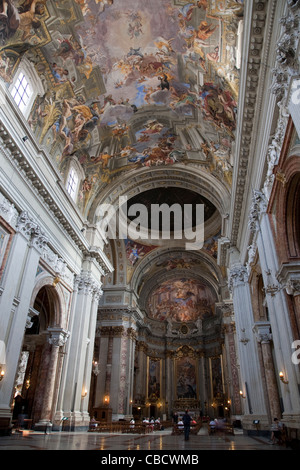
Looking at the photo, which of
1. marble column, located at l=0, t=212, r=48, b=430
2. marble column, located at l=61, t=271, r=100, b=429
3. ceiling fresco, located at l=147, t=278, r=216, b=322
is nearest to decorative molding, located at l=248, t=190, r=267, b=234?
marble column, located at l=0, t=212, r=48, b=430

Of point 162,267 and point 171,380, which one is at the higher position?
point 162,267

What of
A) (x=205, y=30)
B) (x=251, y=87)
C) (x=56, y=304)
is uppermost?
(x=205, y=30)

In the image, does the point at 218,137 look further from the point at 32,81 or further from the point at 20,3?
the point at 20,3

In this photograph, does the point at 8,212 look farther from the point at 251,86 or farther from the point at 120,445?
the point at 251,86

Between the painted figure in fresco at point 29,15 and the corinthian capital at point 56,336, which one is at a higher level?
the painted figure in fresco at point 29,15

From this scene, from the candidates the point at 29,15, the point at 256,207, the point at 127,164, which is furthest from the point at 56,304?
the point at 29,15

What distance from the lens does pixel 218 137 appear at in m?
15.3

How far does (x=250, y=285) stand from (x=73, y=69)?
12.3 meters

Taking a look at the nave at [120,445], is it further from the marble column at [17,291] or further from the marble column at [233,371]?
the marble column at [233,371]

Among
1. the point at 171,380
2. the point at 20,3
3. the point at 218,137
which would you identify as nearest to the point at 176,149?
the point at 218,137

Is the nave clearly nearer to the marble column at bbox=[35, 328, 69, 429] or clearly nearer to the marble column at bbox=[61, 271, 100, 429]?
the marble column at bbox=[35, 328, 69, 429]

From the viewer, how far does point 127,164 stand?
19.5 meters

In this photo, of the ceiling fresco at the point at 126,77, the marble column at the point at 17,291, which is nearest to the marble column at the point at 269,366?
the ceiling fresco at the point at 126,77

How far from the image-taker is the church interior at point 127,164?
9.02 metres
